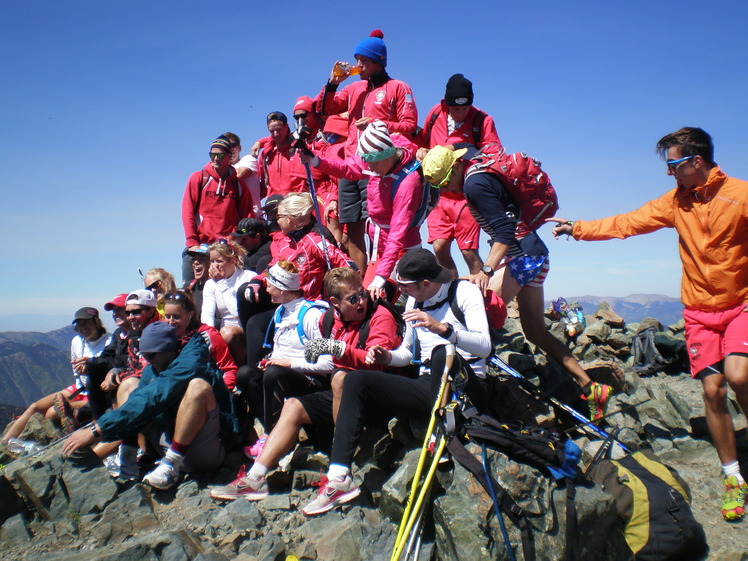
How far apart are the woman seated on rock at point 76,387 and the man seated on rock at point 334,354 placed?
408 cm

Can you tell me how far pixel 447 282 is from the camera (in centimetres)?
524

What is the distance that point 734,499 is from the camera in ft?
15.3

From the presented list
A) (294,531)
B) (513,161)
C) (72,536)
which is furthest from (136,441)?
(513,161)

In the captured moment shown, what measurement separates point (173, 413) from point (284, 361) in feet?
4.35

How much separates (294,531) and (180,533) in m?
0.97

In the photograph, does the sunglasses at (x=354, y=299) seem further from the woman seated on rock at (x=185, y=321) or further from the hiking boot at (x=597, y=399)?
the hiking boot at (x=597, y=399)

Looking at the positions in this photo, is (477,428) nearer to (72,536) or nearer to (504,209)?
(504,209)

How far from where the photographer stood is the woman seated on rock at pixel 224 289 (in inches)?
288

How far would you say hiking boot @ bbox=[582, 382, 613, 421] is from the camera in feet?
20.2

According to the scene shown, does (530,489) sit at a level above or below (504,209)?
below

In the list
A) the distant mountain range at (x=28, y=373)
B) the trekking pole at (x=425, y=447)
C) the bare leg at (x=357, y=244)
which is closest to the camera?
the trekking pole at (x=425, y=447)

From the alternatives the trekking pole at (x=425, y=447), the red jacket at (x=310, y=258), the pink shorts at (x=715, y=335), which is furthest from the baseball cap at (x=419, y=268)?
the pink shorts at (x=715, y=335)

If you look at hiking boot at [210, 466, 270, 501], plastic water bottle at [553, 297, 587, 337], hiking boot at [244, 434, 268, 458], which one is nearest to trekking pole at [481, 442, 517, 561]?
hiking boot at [210, 466, 270, 501]

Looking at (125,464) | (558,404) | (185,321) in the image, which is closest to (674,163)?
(558,404)
